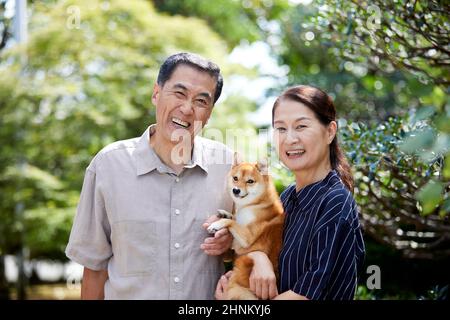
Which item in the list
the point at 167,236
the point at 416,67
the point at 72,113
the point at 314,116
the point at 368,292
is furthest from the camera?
the point at 72,113

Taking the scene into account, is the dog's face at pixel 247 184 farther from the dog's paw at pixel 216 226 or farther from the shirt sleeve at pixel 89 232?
the shirt sleeve at pixel 89 232

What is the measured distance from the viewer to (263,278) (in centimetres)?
250

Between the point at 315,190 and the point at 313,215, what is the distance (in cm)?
12

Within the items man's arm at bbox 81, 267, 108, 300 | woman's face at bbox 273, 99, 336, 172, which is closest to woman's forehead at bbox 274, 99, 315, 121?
woman's face at bbox 273, 99, 336, 172

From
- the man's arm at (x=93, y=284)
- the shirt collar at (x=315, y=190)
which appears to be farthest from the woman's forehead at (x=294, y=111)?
the man's arm at (x=93, y=284)

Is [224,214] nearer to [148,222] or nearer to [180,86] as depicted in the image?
[148,222]

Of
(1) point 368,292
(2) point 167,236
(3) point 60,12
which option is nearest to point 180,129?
(2) point 167,236

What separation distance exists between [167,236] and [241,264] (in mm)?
352

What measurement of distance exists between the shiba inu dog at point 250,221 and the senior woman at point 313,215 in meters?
0.05

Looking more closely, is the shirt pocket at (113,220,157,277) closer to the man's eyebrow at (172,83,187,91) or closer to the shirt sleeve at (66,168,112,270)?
the shirt sleeve at (66,168,112,270)

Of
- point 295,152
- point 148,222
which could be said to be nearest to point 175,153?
point 148,222

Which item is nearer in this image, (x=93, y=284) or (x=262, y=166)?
(x=262, y=166)
